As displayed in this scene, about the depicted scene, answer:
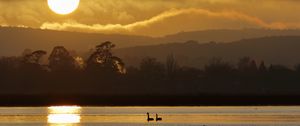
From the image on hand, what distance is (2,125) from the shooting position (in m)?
64.8

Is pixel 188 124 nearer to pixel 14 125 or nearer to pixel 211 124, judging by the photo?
pixel 211 124

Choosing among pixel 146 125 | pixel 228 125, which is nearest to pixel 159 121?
pixel 146 125

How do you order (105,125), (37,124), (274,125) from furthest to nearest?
(37,124) < (105,125) < (274,125)

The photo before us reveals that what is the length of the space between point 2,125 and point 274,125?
19331mm

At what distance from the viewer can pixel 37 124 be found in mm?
68125

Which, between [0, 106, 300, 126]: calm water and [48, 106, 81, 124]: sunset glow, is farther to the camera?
[48, 106, 81, 124]: sunset glow

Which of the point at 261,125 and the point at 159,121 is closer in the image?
the point at 261,125

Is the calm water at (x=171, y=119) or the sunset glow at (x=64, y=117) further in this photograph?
the sunset glow at (x=64, y=117)

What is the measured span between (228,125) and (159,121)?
9.69m

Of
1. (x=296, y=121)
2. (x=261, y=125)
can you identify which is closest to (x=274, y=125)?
(x=261, y=125)

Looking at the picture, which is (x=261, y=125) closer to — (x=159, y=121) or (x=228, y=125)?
(x=228, y=125)

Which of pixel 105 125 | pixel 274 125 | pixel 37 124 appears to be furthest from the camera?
pixel 37 124

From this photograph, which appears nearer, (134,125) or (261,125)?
(261,125)

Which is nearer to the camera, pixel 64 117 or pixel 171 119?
pixel 171 119
